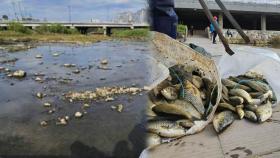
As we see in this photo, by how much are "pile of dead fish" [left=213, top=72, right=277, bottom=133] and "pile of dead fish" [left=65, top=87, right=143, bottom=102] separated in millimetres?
3197

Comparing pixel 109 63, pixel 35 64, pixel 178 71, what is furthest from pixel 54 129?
pixel 35 64

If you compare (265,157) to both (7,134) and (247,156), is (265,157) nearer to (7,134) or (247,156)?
(247,156)

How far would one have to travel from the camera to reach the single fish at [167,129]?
222cm

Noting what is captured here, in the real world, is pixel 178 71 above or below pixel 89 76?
above

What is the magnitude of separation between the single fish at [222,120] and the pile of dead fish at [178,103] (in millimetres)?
71

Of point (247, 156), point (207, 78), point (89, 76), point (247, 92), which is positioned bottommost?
point (89, 76)

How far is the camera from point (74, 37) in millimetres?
20391

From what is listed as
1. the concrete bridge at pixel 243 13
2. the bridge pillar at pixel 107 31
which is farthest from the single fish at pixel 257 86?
the bridge pillar at pixel 107 31

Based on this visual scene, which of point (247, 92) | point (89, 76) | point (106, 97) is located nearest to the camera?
point (247, 92)

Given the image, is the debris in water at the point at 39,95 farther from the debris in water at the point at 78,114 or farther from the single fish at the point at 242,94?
the single fish at the point at 242,94

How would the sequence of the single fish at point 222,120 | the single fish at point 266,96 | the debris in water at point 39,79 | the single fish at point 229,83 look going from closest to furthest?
1. the single fish at point 222,120
2. the single fish at point 266,96
3. the single fish at point 229,83
4. the debris in water at point 39,79

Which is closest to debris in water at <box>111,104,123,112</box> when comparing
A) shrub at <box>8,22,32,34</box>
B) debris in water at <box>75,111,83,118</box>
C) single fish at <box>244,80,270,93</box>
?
debris in water at <box>75,111,83,118</box>

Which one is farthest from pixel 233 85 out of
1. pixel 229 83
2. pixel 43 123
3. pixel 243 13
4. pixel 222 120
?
pixel 243 13

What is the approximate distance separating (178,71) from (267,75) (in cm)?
102
